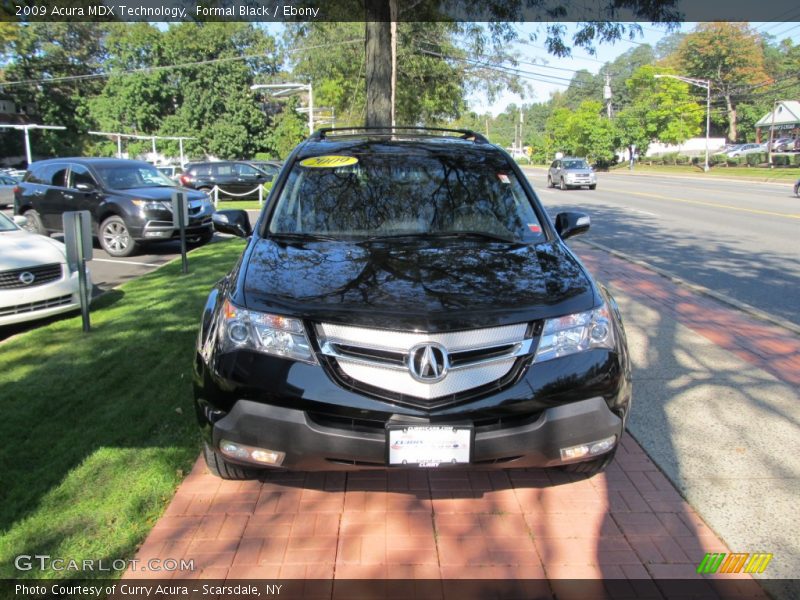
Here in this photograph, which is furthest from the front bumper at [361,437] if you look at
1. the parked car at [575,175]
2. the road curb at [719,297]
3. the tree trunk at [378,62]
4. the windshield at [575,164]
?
the windshield at [575,164]

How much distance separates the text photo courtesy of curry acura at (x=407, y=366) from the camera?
2629 mm

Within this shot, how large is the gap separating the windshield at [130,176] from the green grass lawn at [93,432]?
6384mm

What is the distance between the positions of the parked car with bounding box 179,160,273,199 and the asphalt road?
1257 cm

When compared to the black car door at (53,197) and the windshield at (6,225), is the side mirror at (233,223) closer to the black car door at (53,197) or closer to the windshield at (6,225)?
the windshield at (6,225)

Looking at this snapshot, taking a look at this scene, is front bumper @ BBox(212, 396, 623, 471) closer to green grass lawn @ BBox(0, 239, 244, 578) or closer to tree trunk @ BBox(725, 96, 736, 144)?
green grass lawn @ BBox(0, 239, 244, 578)

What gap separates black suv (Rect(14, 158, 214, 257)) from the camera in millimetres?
→ 11445

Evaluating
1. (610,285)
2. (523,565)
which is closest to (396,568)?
(523,565)

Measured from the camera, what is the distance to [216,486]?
3316mm

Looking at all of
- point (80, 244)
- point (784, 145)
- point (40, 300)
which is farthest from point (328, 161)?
point (784, 145)

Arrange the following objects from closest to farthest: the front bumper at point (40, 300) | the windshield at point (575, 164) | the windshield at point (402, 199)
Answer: the windshield at point (402, 199) < the front bumper at point (40, 300) < the windshield at point (575, 164)

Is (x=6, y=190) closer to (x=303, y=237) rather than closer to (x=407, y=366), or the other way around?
(x=303, y=237)

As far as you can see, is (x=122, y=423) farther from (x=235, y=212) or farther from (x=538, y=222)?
(x=538, y=222)

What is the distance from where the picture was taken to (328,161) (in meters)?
4.18

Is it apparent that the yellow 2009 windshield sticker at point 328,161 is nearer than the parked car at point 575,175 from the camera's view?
Yes
